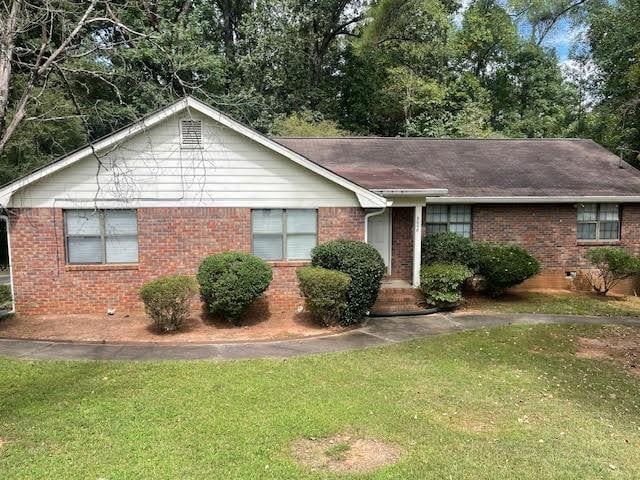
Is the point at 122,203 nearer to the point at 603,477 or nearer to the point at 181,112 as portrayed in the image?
the point at 181,112

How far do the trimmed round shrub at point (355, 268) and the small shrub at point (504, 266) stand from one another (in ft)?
12.3

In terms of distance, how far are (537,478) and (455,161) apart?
44.0 ft

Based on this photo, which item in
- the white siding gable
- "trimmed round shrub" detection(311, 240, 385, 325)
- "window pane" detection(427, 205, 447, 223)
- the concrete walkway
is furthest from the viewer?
"window pane" detection(427, 205, 447, 223)

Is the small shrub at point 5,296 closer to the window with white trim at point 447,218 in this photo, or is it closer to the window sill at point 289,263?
the window sill at point 289,263

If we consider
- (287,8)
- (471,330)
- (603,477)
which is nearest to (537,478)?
(603,477)

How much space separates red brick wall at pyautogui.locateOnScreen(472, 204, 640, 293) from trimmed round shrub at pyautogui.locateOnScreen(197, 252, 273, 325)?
7.47 metres

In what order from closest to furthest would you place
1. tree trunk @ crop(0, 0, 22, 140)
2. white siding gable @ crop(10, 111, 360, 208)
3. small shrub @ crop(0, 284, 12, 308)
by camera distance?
tree trunk @ crop(0, 0, 22, 140) → white siding gable @ crop(10, 111, 360, 208) → small shrub @ crop(0, 284, 12, 308)

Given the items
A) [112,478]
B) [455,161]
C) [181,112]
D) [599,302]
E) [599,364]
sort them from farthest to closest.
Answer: [455,161] → [599,302] → [181,112] → [599,364] → [112,478]

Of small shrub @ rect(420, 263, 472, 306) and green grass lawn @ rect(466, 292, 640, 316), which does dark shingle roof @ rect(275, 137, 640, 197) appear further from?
green grass lawn @ rect(466, 292, 640, 316)

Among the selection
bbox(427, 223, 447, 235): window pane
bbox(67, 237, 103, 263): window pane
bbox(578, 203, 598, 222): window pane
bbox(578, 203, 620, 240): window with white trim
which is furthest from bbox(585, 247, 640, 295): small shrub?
bbox(67, 237, 103, 263): window pane

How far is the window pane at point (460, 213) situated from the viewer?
14531 mm

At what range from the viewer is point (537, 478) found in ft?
15.2

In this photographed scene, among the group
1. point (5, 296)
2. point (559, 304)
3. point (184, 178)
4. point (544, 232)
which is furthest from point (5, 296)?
point (544, 232)

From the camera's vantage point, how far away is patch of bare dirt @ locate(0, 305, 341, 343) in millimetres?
9711
